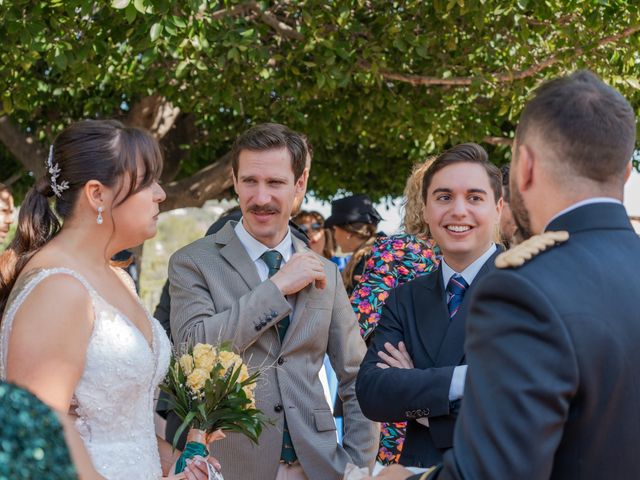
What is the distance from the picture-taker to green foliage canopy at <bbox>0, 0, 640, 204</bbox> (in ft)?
24.8

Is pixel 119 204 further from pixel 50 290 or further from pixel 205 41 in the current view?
pixel 205 41

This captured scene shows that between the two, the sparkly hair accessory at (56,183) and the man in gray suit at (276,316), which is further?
the man in gray suit at (276,316)

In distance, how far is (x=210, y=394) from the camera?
12.1 feet

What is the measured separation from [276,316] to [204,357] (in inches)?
18.7

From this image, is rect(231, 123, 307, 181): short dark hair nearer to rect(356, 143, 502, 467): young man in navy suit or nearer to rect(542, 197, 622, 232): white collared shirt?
rect(356, 143, 502, 467): young man in navy suit

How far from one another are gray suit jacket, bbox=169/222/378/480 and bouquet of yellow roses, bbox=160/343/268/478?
0.76 ft

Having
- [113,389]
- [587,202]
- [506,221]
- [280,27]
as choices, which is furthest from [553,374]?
[280,27]

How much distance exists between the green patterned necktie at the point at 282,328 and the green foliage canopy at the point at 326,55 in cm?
287

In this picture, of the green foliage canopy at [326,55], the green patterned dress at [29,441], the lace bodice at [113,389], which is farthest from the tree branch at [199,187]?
the green patterned dress at [29,441]

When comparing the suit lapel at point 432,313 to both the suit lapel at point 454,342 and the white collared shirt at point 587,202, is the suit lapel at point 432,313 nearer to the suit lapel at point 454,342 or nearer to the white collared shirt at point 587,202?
the suit lapel at point 454,342

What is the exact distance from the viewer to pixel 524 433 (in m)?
2.09

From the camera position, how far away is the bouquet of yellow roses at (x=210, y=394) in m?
3.66

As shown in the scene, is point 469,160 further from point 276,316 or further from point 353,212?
point 353,212

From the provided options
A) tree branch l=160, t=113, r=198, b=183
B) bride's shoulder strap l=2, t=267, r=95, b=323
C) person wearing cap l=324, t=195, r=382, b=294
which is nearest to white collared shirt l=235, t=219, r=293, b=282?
bride's shoulder strap l=2, t=267, r=95, b=323
